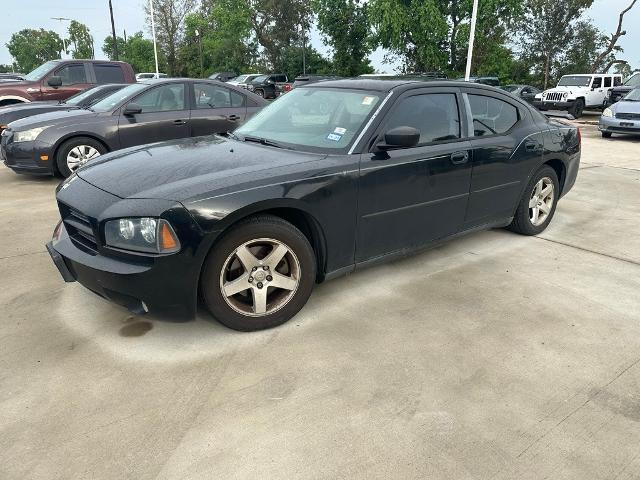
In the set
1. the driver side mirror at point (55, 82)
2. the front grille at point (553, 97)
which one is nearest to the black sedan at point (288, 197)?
the driver side mirror at point (55, 82)

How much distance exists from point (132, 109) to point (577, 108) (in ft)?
64.5

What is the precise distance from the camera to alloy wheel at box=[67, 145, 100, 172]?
23.0ft

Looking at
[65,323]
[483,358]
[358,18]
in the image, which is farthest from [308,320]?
[358,18]

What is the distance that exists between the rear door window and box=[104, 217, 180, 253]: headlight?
276cm

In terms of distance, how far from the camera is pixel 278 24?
49.4 meters

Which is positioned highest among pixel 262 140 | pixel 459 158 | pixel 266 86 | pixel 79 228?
pixel 266 86

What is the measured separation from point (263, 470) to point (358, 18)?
140 feet

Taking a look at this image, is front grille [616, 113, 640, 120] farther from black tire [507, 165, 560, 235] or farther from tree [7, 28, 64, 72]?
tree [7, 28, 64, 72]

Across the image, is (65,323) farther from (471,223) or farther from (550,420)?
(471,223)

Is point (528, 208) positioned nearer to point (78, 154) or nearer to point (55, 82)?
point (78, 154)

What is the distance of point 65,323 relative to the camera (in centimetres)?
325

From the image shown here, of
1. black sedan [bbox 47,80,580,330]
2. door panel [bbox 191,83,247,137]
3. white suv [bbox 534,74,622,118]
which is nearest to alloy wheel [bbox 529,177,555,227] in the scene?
black sedan [bbox 47,80,580,330]

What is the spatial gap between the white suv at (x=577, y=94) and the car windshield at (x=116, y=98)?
18757 mm

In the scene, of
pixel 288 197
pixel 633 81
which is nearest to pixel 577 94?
pixel 633 81
